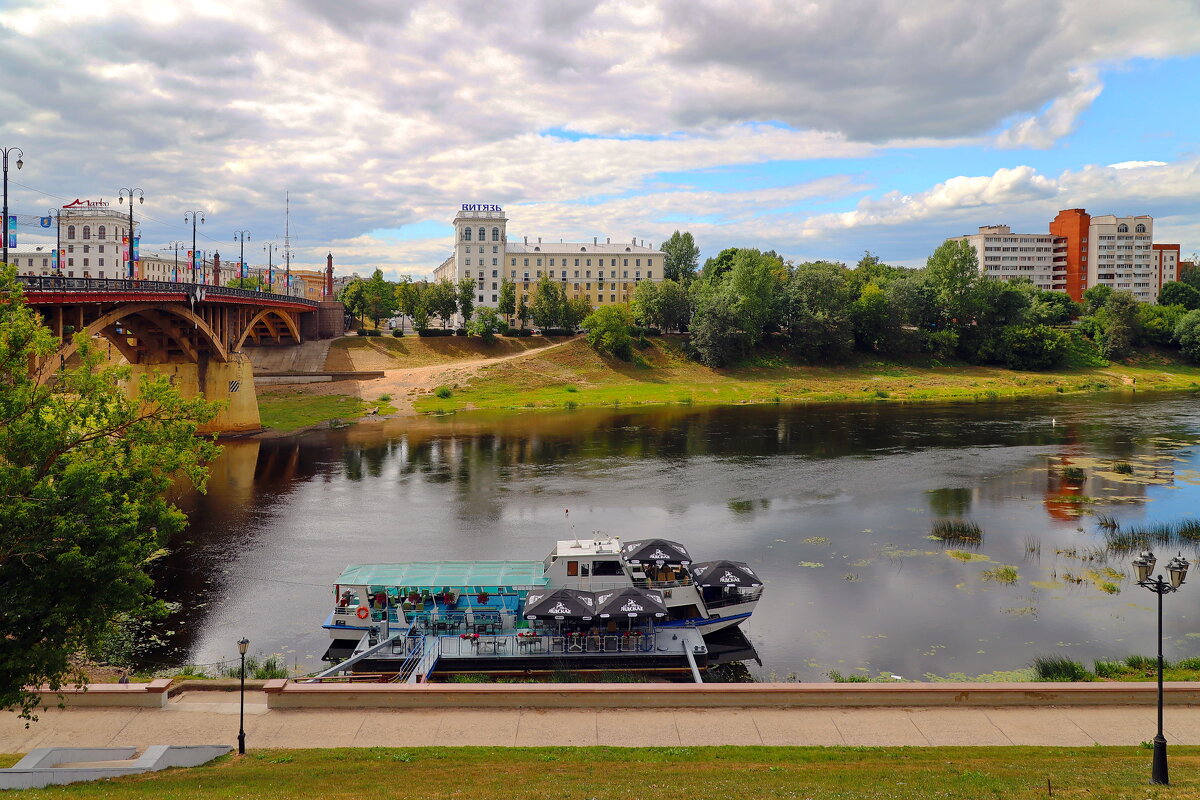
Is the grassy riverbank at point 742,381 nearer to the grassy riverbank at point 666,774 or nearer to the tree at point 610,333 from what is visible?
the tree at point 610,333

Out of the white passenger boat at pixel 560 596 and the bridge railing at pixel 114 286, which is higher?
the bridge railing at pixel 114 286

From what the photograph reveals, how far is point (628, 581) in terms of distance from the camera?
3228 cm

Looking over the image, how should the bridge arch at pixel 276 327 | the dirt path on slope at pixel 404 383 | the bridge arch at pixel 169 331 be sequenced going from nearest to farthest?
the bridge arch at pixel 169 331 → the dirt path on slope at pixel 404 383 → the bridge arch at pixel 276 327

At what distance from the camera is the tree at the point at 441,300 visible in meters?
130

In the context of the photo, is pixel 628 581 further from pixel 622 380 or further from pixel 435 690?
pixel 622 380

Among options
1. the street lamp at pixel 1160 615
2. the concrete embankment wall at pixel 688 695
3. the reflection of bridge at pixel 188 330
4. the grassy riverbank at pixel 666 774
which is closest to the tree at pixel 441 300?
the reflection of bridge at pixel 188 330

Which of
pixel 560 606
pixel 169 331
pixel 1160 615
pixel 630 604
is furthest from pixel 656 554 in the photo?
pixel 169 331

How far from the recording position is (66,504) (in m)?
18.5

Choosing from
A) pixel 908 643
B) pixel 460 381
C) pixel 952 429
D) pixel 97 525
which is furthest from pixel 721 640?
pixel 460 381

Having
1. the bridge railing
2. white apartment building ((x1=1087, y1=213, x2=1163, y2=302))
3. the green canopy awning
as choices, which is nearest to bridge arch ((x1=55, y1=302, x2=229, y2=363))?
the bridge railing

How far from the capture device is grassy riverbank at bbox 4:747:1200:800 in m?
16.4

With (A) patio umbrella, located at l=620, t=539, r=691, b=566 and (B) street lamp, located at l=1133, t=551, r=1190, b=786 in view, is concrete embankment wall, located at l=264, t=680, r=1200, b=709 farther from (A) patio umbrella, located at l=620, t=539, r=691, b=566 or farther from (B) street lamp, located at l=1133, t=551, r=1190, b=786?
(A) patio umbrella, located at l=620, t=539, r=691, b=566

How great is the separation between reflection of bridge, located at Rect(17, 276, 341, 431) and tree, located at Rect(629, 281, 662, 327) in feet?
171

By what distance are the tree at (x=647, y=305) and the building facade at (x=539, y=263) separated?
27.3 m
